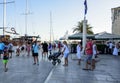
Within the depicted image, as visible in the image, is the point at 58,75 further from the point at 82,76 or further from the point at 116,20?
the point at 116,20

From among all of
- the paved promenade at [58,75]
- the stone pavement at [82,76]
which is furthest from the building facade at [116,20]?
the stone pavement at [82,76]

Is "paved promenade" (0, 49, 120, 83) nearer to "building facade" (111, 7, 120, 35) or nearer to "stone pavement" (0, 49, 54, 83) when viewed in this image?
"stone pavement" (0, 49, 54, 83)

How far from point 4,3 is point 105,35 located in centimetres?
1735

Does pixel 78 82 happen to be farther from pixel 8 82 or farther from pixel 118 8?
pixel 118 8

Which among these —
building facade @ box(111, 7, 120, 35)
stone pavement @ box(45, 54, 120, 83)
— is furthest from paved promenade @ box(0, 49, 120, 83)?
building facade @ box(111, 7, 120, 35)

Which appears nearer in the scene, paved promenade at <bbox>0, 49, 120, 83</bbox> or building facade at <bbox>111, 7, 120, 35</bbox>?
paved promenade at <bbox>0, 49, 120, 83</bbox>

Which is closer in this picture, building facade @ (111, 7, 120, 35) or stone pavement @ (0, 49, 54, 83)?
stone pavement @ (0, 49, 54, 83)

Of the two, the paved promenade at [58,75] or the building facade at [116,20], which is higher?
the building facade at [116,20]

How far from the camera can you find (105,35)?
39.2 m

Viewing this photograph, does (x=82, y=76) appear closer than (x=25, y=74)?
Yes

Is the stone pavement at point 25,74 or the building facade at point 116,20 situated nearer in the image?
the stone pavement at point 25,74

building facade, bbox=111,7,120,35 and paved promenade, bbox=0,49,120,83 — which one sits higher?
building facade, bbox=111,7,120,35

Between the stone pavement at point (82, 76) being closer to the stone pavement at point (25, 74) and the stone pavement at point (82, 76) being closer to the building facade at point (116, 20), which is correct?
the stone pavement at point (25, 74)

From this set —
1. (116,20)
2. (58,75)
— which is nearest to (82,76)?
(58,75)
